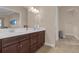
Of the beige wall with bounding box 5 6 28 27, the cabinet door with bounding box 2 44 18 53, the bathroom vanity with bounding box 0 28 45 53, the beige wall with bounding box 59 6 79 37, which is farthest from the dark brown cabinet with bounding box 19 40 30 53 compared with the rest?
the beige wall with bounding box 59 6 79 37

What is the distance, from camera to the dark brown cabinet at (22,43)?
60.7 inches

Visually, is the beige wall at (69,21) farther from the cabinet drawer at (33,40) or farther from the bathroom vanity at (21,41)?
the cabinet drawer at (33,40)

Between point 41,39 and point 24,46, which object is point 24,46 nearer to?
point 24,46

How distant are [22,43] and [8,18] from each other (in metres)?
0.49

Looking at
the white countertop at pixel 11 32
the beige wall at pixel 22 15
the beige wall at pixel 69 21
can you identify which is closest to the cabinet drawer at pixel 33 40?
the white countertop at pixel 11 32

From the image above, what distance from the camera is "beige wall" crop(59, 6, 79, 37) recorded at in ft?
5.64

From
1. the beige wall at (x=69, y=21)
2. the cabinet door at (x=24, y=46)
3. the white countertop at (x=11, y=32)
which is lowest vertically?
the cabinet door at (x=24, y=46)

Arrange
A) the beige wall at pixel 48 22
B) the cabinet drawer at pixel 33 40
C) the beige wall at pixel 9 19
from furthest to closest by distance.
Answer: the cabinet drawer at pixel 33 40
the beige wall at pixel 48 22
the beige wall at pixel 9 19

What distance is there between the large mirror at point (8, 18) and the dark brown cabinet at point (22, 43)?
21cm

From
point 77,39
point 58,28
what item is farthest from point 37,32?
point 77,39

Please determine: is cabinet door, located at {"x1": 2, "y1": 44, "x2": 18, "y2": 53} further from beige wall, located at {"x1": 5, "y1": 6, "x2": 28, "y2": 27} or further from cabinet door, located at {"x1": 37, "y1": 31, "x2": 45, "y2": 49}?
cabinet door, located at {"x1": 37, "y1": 31, "x2": 45, "y2": 49}

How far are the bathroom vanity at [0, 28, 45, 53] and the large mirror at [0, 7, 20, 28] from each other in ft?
0.44
